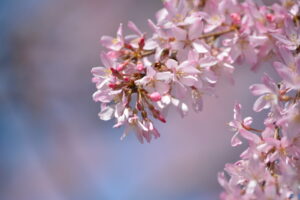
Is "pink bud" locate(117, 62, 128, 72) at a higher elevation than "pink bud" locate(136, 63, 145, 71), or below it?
higher

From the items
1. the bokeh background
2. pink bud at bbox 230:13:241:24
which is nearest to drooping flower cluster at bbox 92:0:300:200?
pink bud at bbox 230:13:241:24

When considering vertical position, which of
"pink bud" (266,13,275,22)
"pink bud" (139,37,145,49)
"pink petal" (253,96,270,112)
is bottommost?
"pink petal" (253,96,270,112)

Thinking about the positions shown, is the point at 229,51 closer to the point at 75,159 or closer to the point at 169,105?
the point at 169,105

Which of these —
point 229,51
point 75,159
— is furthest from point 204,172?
point 229,51

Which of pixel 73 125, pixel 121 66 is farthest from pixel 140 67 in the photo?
pixel 73 125

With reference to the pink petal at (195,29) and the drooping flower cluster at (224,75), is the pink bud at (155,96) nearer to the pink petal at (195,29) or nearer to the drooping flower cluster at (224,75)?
the drooping flower cluster at (224,75)

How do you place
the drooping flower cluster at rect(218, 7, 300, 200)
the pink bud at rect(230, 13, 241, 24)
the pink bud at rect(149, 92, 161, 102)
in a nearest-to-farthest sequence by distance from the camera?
the drooping flower cluster at rect(218, 7, 300, 200) < the pink bud at rect(149, 92, 161, 102) < the pink bud at rect(230, 13, 241, 24)

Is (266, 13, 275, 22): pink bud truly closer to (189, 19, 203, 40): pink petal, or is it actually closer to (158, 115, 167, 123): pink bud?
(189, 19, 203, 40): pink petal
